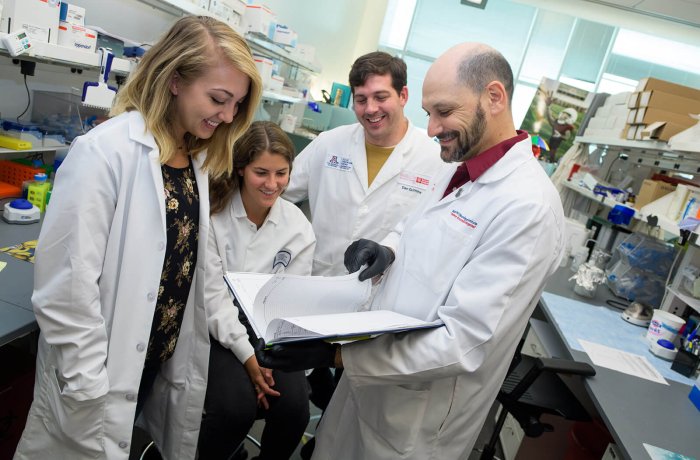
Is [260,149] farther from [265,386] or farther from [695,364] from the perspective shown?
[695,364]

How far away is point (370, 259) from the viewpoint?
1.41 metres

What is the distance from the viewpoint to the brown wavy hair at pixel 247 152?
5.39ft

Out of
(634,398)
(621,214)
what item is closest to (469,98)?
(634,398)

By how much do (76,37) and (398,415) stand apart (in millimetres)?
1737

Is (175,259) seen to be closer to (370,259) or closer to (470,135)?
(370,259)

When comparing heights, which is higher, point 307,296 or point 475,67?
point 475,67

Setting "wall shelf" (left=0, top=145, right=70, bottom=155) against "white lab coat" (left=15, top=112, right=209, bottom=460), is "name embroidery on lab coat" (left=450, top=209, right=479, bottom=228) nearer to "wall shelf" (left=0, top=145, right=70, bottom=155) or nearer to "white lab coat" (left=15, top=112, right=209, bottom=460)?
"white lab coat" (left=15, top=112, right=209, bottom=460)

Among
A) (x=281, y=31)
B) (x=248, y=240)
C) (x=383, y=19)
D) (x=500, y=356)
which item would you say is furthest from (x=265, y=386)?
(x=383, y=19)

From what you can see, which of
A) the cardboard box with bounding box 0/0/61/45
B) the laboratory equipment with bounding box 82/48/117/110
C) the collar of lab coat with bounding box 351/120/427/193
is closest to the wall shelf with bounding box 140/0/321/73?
Result: the laboratory equipment with bounding box 82/48/117/110

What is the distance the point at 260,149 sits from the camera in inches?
65.6

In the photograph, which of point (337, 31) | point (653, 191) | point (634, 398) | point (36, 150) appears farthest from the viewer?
point (337, 31)

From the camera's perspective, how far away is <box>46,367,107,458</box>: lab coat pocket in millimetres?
1075

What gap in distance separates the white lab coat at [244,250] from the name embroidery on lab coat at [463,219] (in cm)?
75

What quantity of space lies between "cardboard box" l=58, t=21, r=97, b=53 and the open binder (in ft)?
3.98
